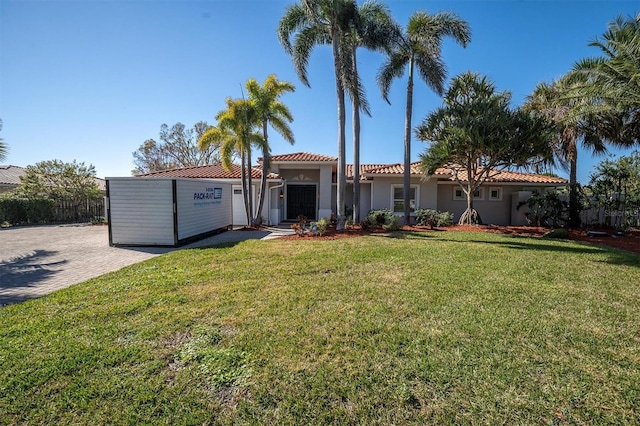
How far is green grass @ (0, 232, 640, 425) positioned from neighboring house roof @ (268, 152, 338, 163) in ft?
38.8

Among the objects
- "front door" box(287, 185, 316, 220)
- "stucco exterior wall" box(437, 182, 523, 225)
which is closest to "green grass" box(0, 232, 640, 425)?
"stucco exterior wall" box(437, 182, 523, 225)

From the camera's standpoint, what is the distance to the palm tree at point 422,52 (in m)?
13.8

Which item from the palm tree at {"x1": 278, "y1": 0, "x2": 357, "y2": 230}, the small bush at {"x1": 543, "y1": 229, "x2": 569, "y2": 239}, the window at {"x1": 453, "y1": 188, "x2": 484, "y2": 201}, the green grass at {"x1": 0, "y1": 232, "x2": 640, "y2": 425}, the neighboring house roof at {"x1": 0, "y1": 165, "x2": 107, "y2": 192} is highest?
the palm tree at {"x1": 278, "y1": 0, "x2": 357, "y2": 230}

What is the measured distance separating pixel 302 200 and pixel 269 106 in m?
6.75

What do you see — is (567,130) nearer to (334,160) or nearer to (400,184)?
(400,184)

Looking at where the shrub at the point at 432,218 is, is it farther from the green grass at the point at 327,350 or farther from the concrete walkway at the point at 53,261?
the concrete walkway at the point at 53,261

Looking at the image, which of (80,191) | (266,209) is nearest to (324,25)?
(266,209)

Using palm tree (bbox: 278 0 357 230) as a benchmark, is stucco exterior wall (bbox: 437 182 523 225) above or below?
below

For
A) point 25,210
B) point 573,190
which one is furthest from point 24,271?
point 573,190

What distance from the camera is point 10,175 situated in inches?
1080

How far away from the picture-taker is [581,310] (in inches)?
180

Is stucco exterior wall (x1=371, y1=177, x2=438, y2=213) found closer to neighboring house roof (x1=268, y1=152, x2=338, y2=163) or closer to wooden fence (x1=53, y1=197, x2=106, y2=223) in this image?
neighboring house roof (x1=268, y1=152, x2=338, y2=163)

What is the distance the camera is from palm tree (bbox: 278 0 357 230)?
1145 cm

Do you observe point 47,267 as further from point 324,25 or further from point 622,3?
point 622,3
